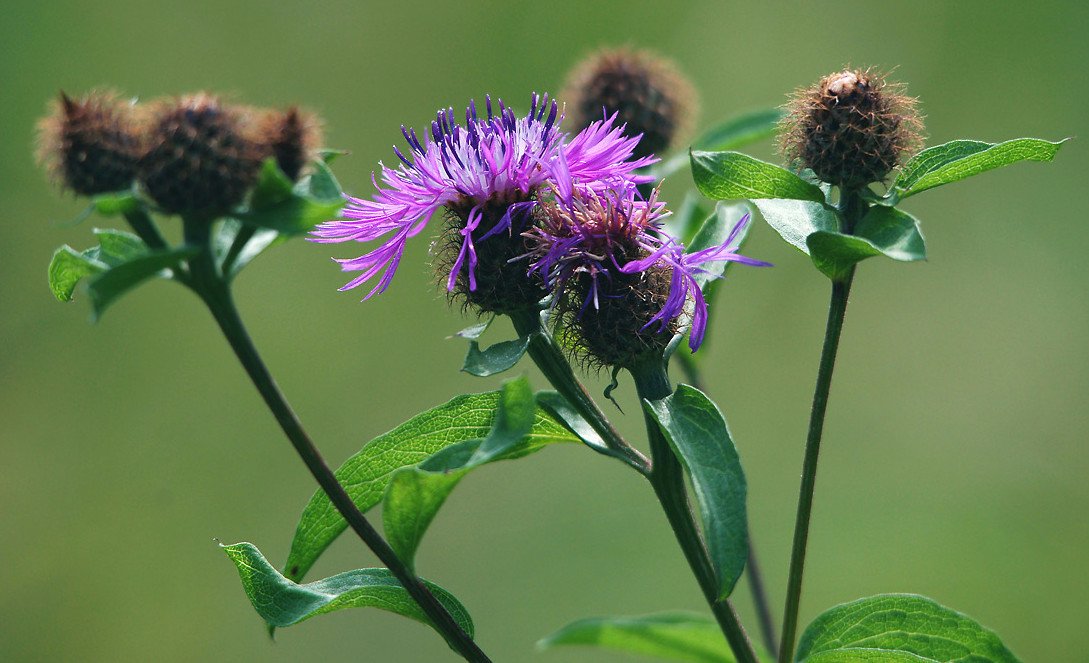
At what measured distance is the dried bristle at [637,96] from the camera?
2.68 metres

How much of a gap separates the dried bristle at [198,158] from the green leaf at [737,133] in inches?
39.6

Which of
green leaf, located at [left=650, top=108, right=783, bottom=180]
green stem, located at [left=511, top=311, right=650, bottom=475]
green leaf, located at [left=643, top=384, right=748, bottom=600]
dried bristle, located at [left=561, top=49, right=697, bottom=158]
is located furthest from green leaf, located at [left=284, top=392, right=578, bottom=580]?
dried bristle, located at [left=561, top=49, right=697, bottom=158]

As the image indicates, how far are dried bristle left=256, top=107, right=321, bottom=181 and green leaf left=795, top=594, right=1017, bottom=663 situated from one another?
989 millimetres

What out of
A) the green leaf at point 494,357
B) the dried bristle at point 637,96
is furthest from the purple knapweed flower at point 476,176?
the dried bristle at point 637,96

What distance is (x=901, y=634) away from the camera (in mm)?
1569

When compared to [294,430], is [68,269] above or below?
above

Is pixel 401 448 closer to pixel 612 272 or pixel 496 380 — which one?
pixel 612 272

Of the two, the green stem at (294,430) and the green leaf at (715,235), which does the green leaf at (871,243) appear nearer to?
the green leaf at (715,235)

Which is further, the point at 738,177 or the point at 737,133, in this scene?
the point at 737,133

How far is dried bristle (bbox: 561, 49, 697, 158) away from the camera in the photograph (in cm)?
268

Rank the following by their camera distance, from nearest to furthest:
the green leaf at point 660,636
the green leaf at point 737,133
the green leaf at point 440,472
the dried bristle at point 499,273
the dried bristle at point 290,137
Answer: the green leaf at point 440,472 < the dried bristle at point 290,137 < the dried bristle at point 499,273 < the green leaf at point 660,636 < the green leaf at point 737,133

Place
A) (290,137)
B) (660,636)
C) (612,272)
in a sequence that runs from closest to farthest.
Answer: (290,137) < (612,272) < (660,636)

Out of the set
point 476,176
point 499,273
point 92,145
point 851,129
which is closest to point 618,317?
point 499,273

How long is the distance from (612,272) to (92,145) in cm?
69
